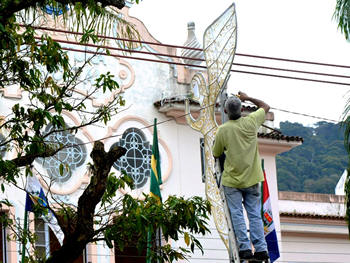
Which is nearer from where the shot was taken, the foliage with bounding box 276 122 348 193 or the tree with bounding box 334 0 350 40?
the tree with bounding box 334 0 350 40

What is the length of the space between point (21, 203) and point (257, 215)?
9.27 m

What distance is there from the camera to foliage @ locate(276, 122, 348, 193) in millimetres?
38188

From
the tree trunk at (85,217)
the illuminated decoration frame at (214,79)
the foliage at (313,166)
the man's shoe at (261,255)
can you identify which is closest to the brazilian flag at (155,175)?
the illuminated decoration frame at (214,79)

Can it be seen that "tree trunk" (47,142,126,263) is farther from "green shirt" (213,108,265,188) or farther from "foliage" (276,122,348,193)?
"foliage" (276,122,348,193)

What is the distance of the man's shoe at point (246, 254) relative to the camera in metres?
10.7

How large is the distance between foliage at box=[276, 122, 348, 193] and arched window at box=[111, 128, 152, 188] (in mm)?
16669

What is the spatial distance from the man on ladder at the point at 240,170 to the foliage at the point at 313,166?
85.9 ft

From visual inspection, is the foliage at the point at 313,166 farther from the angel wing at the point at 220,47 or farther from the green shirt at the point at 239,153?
Answer: the green shirt at the point at 239,153

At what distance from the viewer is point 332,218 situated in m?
25.4

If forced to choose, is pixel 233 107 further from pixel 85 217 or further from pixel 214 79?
pixel 214 79

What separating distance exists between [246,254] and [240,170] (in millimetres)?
1002

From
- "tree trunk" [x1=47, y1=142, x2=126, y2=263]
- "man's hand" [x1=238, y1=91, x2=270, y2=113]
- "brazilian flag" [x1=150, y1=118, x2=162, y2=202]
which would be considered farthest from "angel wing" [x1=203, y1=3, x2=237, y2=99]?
"tree trunk" [x1=47, y1=142, x2=126, y2=263]

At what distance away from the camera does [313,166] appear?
3984cm

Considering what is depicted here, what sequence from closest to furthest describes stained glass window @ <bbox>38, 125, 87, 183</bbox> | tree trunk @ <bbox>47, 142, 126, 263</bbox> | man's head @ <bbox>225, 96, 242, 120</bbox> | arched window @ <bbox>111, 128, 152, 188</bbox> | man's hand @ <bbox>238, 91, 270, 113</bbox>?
1. tree trunk @ <bbox>47, 142, 126, 263</bbox>
2. man's head @ <bbox>225, 96, 242, 120</bbox>
3. man's hand @ <bbox>238, 91, 270, 113</bbox>
4. stained glass window @ <bbox>38, 125, 87, 183</bbox>
5. arched window @ <bbox>111, 128, 152, 188</bbox>
